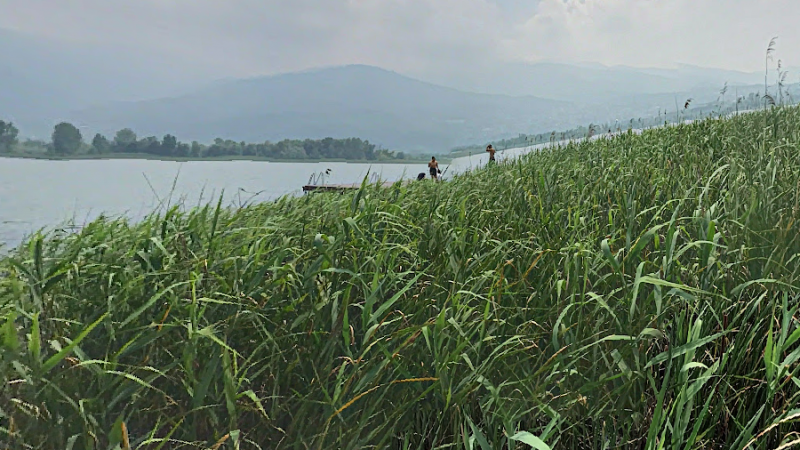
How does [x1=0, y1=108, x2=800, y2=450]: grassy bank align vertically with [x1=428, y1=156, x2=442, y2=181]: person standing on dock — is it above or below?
below

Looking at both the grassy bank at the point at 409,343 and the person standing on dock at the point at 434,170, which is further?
the person standing on dock at the point at 434,170

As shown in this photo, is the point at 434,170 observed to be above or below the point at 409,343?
above

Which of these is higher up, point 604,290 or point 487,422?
point 604,290

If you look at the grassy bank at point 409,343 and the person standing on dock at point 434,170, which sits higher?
the person standing on dock at point 434,170

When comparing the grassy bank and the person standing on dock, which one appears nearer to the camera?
the grassy bank

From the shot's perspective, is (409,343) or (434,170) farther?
(434,170)

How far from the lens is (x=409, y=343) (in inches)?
92.5

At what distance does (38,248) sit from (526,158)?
533 cm

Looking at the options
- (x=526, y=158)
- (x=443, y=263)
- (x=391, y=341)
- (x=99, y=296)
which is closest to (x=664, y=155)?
(x=526, y=158)

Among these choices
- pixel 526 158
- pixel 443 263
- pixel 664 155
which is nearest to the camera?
pixel 443 263

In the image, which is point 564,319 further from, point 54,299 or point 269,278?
point 54,299

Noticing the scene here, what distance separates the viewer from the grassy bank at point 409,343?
2.03 m

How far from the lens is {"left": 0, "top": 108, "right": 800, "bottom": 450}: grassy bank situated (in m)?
2.03

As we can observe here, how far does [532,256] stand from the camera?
3045 millimetres
